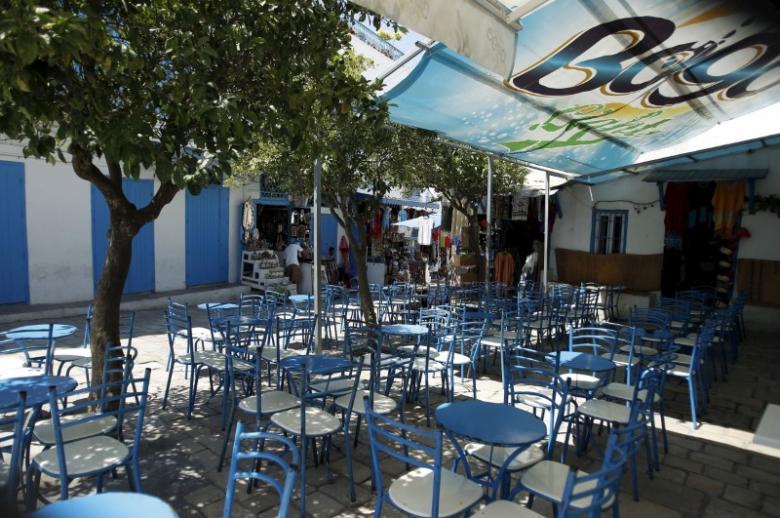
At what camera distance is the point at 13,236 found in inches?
361

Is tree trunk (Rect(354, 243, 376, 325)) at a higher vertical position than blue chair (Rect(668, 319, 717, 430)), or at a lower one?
higher

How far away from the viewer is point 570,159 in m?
8.51

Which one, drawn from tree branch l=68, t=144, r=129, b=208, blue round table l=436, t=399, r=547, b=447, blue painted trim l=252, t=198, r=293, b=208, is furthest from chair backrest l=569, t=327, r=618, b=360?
blue painted trim l=252, t=198, r=293, b=208

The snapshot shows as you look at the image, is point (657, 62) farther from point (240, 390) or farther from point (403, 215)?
point (403, 215)

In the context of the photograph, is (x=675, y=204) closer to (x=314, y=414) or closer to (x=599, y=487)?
(x=314, y=414)

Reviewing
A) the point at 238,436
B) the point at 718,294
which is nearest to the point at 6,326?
the point at 238,436

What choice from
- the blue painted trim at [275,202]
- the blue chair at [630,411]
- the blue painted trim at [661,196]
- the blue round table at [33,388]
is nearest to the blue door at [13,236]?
the blue painted trim at [275,202]

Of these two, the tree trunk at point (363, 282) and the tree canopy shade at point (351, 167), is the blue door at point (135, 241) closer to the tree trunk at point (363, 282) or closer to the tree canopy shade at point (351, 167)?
the tree canopy shade at point (351, 167)

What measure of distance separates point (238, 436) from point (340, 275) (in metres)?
12.9

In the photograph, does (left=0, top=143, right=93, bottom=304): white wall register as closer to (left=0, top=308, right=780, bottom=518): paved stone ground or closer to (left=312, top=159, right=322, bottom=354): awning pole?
(left=0, top=308, right=780, bottom=518): paved stone ground

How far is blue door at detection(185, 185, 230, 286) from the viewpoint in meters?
12.2

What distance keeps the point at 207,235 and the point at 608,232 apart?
9865mm

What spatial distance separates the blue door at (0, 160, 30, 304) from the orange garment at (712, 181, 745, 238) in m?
13.8

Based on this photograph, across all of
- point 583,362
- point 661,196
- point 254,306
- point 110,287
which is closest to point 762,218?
point 661,196
